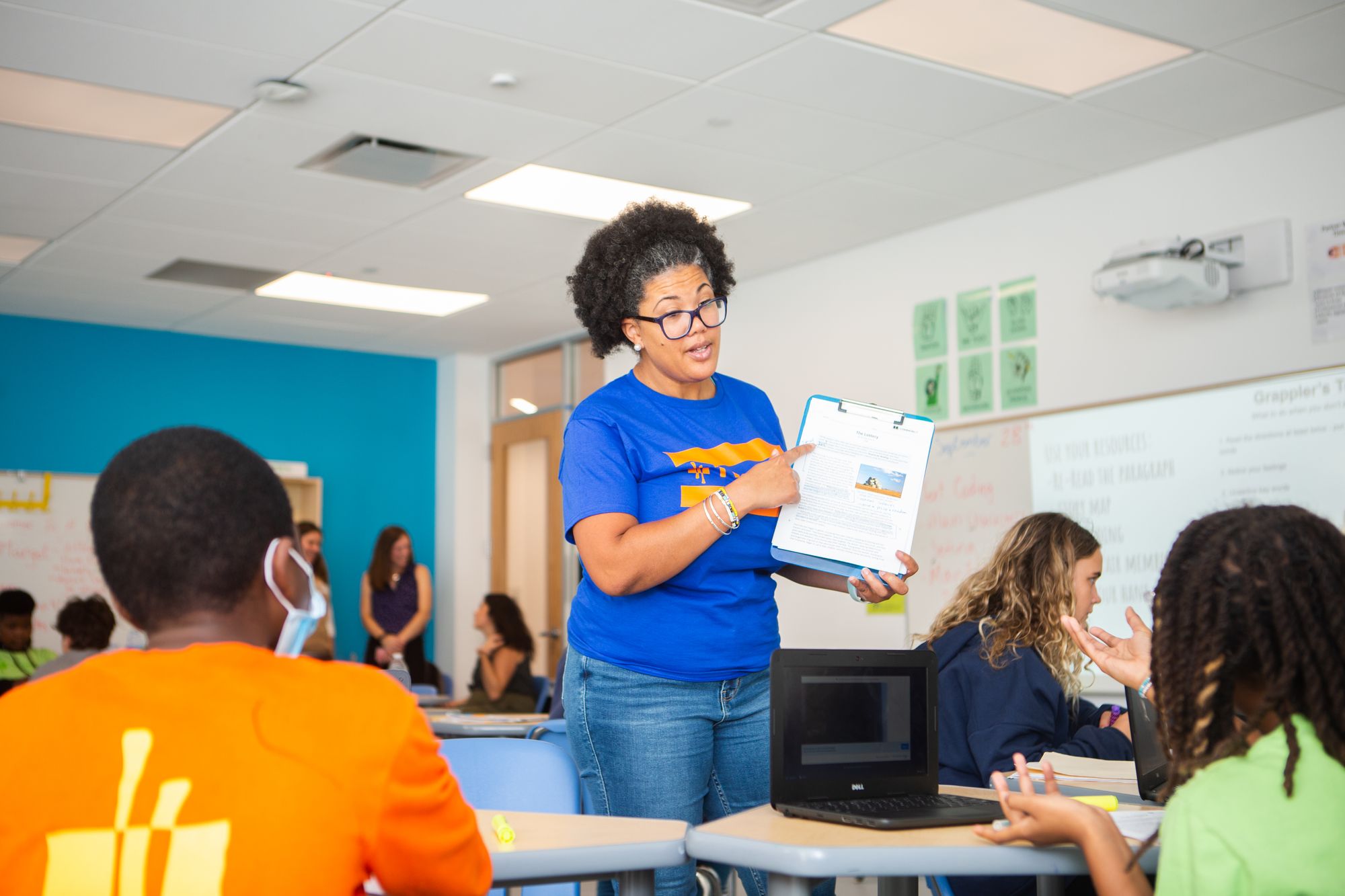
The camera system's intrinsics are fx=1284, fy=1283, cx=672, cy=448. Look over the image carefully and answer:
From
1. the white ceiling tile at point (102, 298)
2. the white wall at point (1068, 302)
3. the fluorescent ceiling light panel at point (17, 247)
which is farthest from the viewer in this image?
the white ceiling tile at point (102, 298)

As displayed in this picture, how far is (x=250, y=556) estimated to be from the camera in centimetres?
108

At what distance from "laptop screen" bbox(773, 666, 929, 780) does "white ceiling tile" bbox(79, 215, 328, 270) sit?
5004 mm

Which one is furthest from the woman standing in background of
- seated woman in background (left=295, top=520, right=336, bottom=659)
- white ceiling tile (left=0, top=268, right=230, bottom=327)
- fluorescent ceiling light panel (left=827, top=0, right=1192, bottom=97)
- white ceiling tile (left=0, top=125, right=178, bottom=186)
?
fluorescent ceiling light panel (left=827, top=0, right=1192, bottom=97)

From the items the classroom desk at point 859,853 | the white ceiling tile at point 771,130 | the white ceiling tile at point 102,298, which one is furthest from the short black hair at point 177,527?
the white ceiling tile at point 102,298

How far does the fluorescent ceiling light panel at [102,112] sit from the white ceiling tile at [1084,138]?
2832 millimetres

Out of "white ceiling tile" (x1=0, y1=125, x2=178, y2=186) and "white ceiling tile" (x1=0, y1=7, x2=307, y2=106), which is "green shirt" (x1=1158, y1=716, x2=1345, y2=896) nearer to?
"white ceiling tile" (x1=0, y1=7, x2=307, y2=106)

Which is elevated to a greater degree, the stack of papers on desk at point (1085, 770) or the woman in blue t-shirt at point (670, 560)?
the woman in blue t-shirt at point (670, 560)

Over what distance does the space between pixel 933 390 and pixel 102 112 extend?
3.61m

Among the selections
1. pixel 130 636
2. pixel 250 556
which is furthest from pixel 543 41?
pixel 130 636

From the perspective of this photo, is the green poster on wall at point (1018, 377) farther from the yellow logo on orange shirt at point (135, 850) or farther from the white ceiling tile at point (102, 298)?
the yellow logo on orange shirt at point (135, 850)

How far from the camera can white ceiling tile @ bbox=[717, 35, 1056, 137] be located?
13.4ft

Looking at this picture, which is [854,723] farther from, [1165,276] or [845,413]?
[1165,276]

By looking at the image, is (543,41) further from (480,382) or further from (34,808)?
(480,382)

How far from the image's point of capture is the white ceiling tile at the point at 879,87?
409 cm
